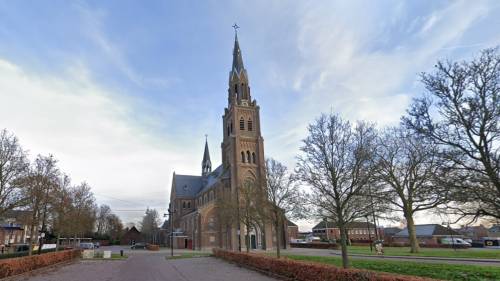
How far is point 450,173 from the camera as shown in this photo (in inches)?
521

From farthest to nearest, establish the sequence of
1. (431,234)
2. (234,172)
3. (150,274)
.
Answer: (431,234) → (234,172) → (150,274)

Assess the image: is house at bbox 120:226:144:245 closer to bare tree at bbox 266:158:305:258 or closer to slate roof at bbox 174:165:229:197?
slate roof at bbox 174:165:229:197

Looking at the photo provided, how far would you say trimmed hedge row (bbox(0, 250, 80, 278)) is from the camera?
1962 cm

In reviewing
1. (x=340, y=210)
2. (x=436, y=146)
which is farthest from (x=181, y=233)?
(x=436, y=146)

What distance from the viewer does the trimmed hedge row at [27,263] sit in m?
19.6

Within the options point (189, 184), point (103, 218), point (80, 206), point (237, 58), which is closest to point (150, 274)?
point (80, 206)

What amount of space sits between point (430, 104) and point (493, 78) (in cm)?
253

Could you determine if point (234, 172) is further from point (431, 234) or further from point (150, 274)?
point (431, 234)

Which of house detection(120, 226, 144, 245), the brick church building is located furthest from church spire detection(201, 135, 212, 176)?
house detection(120, 226, 144, 245)

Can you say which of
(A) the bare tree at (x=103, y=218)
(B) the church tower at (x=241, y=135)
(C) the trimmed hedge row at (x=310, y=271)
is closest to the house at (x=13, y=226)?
(C) the trimmed hedge row at (x=310, y=271)

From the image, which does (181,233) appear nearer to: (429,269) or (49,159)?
(49,159)

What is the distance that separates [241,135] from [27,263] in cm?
4482

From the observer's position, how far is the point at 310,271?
15312 millimetres

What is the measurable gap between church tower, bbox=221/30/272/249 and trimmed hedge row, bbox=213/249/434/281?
3423 cm
